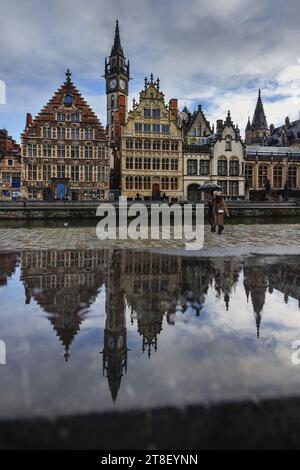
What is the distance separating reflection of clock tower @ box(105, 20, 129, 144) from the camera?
212 feet

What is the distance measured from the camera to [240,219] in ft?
69.7

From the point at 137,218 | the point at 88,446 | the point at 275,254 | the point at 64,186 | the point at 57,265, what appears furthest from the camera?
the point at 64,186

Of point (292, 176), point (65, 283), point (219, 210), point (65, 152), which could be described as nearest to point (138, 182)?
point (65, 152)

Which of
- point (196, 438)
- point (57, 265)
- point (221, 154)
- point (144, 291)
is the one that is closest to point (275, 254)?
point (144, 291)

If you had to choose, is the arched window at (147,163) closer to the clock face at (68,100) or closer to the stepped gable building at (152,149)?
the stepped gable building at (152,149)

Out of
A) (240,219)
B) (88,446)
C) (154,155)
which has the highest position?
(154,155)

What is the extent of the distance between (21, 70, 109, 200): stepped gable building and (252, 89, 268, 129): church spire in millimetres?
58571

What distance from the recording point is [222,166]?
169 feet

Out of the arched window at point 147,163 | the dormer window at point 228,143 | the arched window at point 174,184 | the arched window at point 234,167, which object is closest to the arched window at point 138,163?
the arched window at point 147,163

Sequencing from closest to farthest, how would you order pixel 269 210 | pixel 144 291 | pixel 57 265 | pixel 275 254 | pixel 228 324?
pixel 228 324
pixel 144 291
pixel 57 265
pixel 275 254
pixel 269 210

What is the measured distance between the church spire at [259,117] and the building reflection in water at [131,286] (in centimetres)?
9112

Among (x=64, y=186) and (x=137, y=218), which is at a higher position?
(x=64, y=186)

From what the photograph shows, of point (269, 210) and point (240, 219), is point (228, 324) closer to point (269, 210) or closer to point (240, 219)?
point (240, 219)

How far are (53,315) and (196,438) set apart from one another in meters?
2.65
